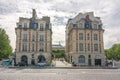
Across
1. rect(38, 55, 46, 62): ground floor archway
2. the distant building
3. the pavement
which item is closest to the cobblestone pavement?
the pavement

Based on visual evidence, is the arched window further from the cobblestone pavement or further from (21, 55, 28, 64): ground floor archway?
the cobblestone pavement

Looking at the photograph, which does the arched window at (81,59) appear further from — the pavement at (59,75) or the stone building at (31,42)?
the pavement at (59,75)

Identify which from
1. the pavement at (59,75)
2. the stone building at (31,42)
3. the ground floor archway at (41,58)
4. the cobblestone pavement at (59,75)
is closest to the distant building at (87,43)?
the stone building at (31,42)

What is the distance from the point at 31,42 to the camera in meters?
63.9

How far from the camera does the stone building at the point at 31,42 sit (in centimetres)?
6353

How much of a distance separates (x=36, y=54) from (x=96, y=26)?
18917 millimetres

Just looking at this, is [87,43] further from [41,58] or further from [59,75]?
[59,75]

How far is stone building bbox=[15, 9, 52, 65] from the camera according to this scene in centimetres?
6353

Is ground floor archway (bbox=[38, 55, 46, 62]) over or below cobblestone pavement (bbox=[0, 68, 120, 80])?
over

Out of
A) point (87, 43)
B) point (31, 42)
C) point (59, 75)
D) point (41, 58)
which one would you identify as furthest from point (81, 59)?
point (59, 75)

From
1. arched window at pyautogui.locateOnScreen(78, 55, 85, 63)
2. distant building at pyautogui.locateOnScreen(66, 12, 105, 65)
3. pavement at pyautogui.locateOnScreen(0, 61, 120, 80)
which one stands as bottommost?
pavement at pyautogui.locateOnScreen(0, 61, 120, 80)

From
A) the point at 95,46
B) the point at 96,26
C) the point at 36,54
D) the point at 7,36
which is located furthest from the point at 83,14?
the point at 7,36

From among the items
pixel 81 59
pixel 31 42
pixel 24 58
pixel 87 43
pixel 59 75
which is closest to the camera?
pixel 59 75

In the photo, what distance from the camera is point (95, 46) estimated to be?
214ft
